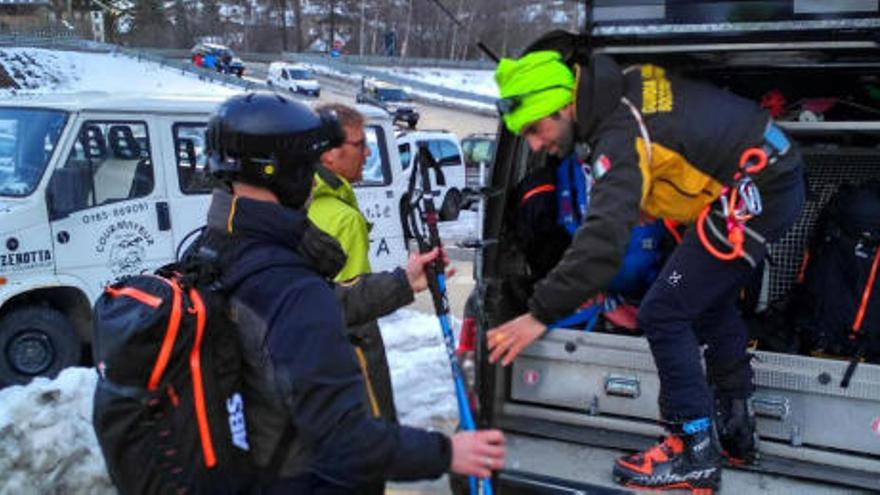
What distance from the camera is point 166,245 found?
7.26 m

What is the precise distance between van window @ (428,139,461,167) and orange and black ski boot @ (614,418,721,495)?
14.3 metres

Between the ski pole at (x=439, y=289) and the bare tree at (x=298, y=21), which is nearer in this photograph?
the ski pole at (x=439, y=289)

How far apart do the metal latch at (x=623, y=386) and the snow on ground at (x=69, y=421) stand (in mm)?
1896

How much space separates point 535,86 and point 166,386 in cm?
172

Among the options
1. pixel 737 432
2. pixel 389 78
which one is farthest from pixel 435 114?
pixel 737 432

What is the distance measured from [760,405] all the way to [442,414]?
2497mm

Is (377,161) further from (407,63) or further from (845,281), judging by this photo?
(407,63)

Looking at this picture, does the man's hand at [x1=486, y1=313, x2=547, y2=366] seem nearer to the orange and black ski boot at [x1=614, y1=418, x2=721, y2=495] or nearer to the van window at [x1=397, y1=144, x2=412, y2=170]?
the orange and black ski boot at [x1=614, y1=418, x2=721, y2=495]

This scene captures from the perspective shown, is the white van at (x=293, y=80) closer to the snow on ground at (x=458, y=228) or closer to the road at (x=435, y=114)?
the road at (x=435, y=114)

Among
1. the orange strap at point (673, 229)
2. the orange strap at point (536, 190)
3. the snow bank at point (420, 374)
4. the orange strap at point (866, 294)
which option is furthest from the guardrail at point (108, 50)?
the orange strap at point (866, 294)

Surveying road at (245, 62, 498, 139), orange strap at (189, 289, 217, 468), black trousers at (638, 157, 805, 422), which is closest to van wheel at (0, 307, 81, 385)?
black trousers at (638, 157, 805, 422)

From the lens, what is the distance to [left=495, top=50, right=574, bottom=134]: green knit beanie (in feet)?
10.2

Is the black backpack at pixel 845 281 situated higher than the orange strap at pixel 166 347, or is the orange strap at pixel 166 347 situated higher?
the orange strap at pixel 166 347

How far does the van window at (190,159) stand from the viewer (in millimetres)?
7383
